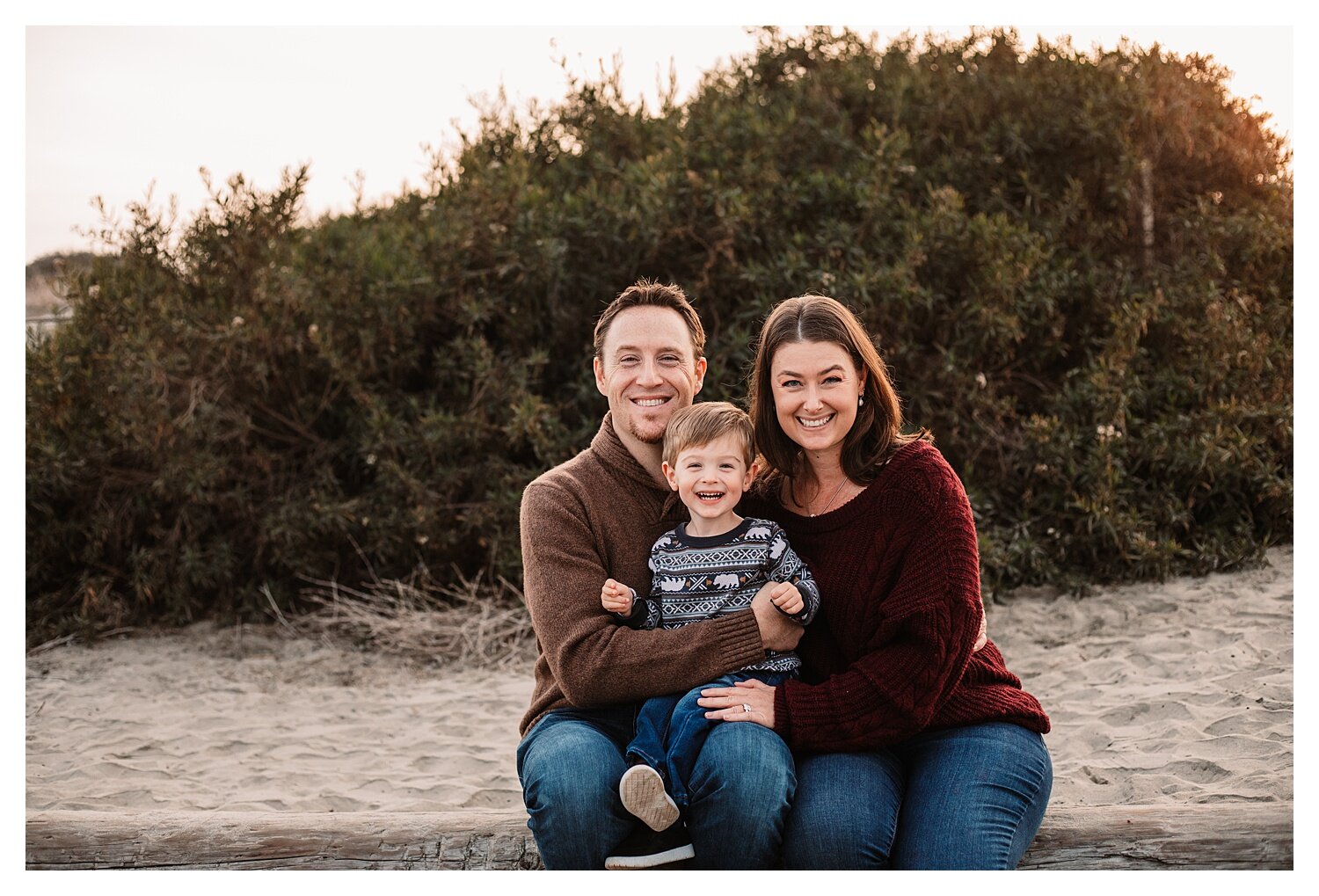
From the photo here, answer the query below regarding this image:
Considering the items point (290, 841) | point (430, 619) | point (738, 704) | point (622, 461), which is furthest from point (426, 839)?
point (430, 619)

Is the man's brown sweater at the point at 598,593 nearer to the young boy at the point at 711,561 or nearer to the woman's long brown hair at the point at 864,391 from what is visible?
the young boy at the point at 711,561

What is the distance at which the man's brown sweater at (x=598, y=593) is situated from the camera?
8.60ft

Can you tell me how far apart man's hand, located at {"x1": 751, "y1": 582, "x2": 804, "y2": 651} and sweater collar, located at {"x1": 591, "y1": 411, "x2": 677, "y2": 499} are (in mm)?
441

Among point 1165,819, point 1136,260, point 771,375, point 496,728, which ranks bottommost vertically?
point 496,728

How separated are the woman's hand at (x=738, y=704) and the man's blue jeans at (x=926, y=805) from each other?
160 millimetres

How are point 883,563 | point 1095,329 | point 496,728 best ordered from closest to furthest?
point 883,563
point 496,728
point 1095,329

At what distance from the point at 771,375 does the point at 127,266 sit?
19.6 ft

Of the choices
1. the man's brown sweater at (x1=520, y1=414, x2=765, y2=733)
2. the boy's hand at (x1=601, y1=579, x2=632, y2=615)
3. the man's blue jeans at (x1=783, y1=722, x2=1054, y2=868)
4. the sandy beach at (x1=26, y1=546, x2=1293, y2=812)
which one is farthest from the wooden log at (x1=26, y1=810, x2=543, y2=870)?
the sandy beach at (x1=26, y1=546, x2=1293, y2=812)

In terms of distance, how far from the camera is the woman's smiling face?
9.18 ft

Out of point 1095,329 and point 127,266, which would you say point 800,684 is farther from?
point 127,266

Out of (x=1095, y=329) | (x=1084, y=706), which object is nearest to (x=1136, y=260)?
(x=1095, y=329)

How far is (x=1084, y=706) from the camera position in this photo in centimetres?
476

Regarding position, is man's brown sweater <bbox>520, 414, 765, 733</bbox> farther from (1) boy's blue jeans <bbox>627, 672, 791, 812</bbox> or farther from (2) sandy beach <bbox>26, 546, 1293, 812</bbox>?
(2) sandy beach <bbox>26, 546, 1293, 812</bbox>

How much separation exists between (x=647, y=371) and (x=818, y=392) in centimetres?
49
